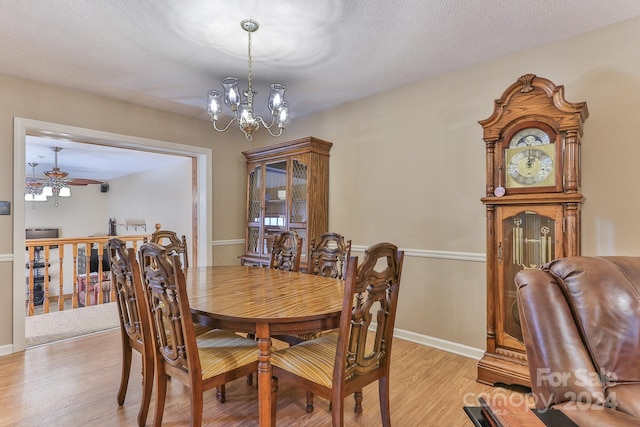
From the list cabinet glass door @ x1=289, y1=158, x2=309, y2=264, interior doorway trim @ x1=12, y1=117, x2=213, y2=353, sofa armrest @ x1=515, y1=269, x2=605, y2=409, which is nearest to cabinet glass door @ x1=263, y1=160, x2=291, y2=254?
cabinet glass door @ x1=289, y1=158, x2=309, y2=264

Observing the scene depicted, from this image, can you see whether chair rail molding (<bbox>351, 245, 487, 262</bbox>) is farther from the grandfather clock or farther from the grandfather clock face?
the grandfather clock face

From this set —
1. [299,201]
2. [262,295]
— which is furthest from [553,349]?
[299,201]

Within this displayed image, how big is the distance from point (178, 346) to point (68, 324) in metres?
2.93

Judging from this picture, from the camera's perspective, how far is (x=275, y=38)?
90.6 inches

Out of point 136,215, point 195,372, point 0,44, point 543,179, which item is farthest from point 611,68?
point 136,215

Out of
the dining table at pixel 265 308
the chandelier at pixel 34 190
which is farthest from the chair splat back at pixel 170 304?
the chandelier at pixel 34 190

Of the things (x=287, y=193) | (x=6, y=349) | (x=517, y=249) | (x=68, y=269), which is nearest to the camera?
(x=517, y=249)

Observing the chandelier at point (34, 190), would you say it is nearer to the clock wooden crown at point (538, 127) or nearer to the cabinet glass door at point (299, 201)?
the cabinet glass door at point (299, 201)

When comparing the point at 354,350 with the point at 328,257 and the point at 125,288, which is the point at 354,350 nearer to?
the point at 328,257

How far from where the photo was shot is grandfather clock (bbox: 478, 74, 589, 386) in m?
2.03

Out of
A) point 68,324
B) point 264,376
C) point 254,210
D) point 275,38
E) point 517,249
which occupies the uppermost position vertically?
point 275,38

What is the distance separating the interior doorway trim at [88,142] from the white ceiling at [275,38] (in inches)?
16.8

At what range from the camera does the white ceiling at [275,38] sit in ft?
6.46

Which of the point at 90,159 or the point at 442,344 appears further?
the point at 90,159
